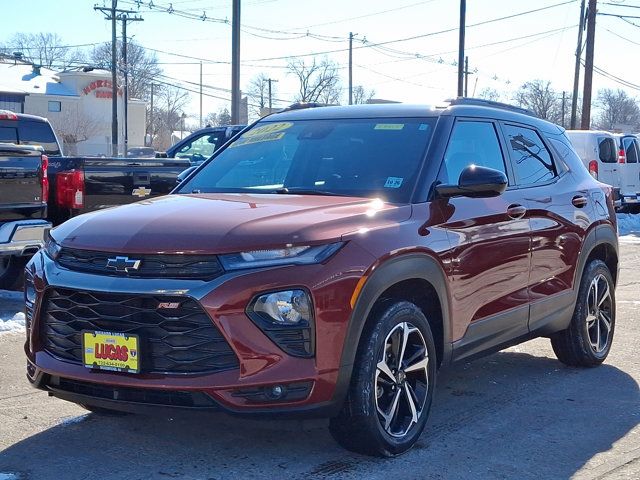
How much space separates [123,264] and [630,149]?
73.5 ft

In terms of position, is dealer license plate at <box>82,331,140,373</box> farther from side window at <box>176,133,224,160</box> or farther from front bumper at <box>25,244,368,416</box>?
side window at <box>176,133,224,160</box>

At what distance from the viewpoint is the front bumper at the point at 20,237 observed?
8023 millimetres

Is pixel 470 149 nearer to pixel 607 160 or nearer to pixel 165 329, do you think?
pixel 165 329

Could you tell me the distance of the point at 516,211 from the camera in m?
5.50

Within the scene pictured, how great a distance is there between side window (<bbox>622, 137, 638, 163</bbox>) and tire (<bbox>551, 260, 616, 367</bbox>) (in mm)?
18025

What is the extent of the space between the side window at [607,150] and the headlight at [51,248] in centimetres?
1999

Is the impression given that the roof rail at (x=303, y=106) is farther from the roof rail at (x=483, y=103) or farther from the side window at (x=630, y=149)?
the side window at (x=630, y=149)

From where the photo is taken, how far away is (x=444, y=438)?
16.1 feet

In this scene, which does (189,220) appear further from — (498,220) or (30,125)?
(30,125)

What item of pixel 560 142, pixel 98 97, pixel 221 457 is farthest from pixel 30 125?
pixel 98 97

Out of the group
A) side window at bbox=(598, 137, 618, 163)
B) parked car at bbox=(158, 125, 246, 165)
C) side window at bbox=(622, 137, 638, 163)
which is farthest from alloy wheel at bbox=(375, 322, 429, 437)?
side window at bbox=(622, 137, 638, 163)

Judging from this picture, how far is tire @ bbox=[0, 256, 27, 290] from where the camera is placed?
919 centimetres

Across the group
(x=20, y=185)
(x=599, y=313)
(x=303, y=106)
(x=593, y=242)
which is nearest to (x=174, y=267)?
(x=303, y=106)

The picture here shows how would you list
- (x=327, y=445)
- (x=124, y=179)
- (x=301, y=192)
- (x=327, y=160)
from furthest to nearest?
(x=124, y=179) → (x=327, y=160) → (x=301, y=192) → (x=327, y=445)
